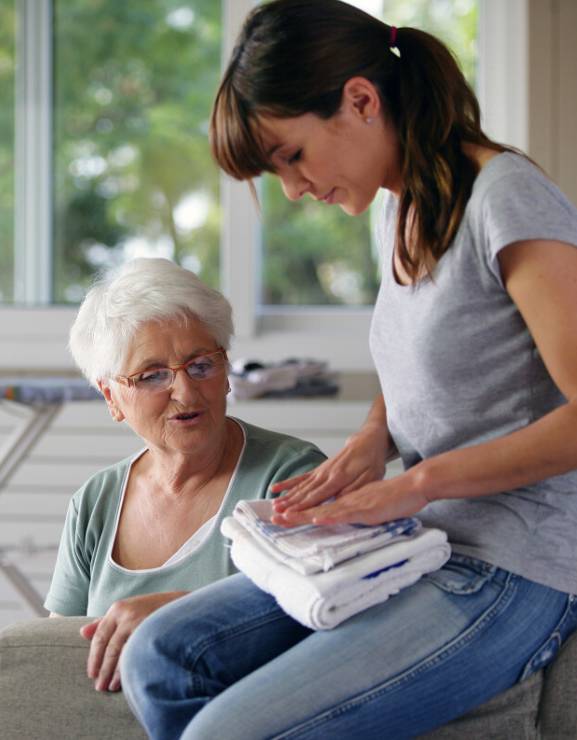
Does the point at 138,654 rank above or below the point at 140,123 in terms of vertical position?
below

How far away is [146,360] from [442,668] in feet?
2.44

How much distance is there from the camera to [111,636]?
1461 mm

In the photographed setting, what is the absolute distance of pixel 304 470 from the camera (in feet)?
5.49

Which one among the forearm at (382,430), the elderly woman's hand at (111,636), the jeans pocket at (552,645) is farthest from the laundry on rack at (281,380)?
the jeans pocket at (552,645)

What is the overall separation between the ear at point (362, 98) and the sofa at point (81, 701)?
70 centimetres

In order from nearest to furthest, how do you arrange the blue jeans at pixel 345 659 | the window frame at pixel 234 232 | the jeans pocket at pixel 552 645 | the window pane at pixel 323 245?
the blue jeans at pixel 345 659
the jeans pocket at pixel 552 645
the window frame at pixel 234 232
the window pane at pixel 323 245

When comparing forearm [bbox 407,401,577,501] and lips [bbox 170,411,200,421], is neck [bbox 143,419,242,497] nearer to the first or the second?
lips [bbox 170,411,200,421]

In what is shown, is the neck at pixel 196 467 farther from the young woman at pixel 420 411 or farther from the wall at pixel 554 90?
the wall at pixel 554 90

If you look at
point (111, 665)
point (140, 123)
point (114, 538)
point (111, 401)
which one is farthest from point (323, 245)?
point (111, 665)

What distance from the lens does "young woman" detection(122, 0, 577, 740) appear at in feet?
4.02

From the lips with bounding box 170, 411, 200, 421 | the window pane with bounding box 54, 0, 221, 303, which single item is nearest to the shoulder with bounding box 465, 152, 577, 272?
the lips with bounding box 170, 411, 200, 421

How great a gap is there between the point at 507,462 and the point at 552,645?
→ 0.26 m

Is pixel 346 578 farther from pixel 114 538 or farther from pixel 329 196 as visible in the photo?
pixel 114 538

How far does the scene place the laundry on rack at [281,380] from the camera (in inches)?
109
